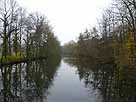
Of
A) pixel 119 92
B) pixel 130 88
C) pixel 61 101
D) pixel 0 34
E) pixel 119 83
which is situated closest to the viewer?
pixel 61 101

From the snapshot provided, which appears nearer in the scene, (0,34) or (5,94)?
(5,94)

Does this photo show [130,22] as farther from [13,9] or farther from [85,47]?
[85,47]

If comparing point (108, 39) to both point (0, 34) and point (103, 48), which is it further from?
point (0, 34)

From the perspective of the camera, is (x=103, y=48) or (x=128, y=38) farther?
(x=103, y=48)

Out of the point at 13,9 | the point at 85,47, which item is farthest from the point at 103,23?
the point at 85,47

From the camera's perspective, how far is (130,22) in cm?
4119

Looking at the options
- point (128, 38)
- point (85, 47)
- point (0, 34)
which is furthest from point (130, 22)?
point (85, 47)

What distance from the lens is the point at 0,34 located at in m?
52.2

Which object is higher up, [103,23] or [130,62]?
[103,23]

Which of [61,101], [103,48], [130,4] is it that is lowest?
[61,101]

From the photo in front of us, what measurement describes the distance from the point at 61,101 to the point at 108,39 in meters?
45.0

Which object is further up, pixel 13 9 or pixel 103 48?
pixel 13 9

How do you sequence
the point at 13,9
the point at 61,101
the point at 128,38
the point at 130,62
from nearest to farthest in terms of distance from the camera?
the point at 61,101, the point at 130,62, the point at 128,38, the point at 13,9

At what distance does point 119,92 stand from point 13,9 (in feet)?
132
